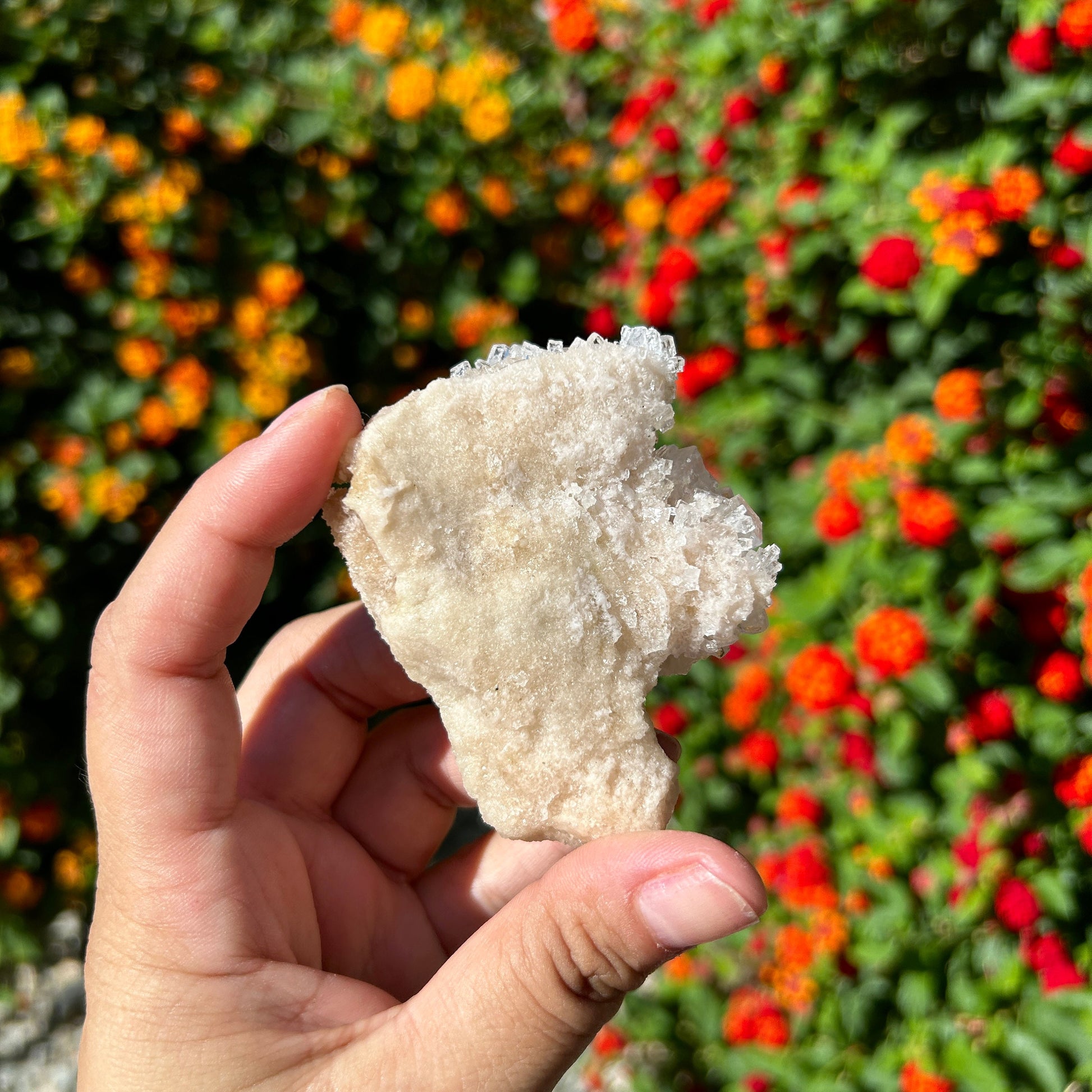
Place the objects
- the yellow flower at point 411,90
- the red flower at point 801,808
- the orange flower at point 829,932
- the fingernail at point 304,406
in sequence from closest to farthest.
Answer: the fingernail at point 304,406
the orange flower at point 829,932
the red flower at point 801,808
the yellow flower at point 411,90

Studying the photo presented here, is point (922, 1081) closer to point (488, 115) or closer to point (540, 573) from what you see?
point (540, 573)

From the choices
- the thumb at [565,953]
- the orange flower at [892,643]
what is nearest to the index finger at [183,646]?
the thumb at [565,953]

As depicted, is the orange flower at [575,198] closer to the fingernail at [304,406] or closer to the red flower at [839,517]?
the red flower at [839,517]

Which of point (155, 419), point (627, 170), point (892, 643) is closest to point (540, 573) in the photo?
point (892, 643)

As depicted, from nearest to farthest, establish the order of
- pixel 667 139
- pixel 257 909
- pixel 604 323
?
pixel 257 909 → pixel 667 139 → pixel 604 323

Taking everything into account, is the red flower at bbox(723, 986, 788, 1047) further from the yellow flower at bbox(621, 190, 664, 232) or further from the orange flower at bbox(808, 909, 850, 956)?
the yellow flower at bbox(621, 190, 664, 232)

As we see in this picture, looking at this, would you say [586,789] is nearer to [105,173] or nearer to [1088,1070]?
[1088,1070]

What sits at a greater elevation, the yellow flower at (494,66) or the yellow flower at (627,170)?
the yellow flower at (494,66)
